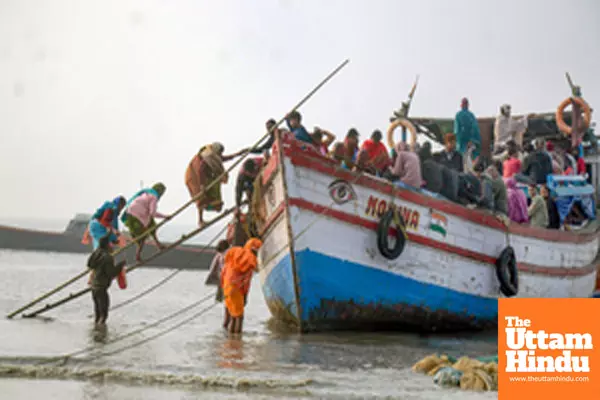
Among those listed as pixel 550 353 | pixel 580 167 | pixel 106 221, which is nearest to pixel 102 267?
pixel 106 221

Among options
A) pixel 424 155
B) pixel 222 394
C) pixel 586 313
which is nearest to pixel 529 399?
pixel 586 313

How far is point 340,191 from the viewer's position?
1123 centimetres

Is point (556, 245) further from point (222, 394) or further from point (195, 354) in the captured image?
point (222, 394)

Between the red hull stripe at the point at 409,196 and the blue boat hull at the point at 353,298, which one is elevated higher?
the red hull stripe at the point at 409,196

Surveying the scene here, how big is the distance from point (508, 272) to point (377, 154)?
296cm

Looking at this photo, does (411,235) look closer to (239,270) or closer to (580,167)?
(239,270)

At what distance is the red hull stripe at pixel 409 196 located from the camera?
11.1m

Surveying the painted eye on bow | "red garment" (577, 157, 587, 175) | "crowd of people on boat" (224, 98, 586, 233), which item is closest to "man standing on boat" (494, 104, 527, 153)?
"crowd of people on boat" (224, 98, 586, 233)

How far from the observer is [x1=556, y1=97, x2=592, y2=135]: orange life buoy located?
17.0 m

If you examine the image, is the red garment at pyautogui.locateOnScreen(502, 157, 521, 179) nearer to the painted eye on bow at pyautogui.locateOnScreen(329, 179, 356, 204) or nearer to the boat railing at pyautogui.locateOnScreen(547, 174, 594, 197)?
the boat railing at pyautogui.locateOnScreen(547, 174, 594, 197)

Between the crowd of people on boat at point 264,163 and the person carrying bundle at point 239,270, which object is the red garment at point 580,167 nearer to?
the crowd of people on boat at point 264,163

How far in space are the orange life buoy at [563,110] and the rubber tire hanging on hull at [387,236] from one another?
23.5ft

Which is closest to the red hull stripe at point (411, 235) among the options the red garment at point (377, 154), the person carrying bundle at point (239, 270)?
the person carrying bundle at point (239, 270)

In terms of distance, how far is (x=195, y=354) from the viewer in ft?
31.6
